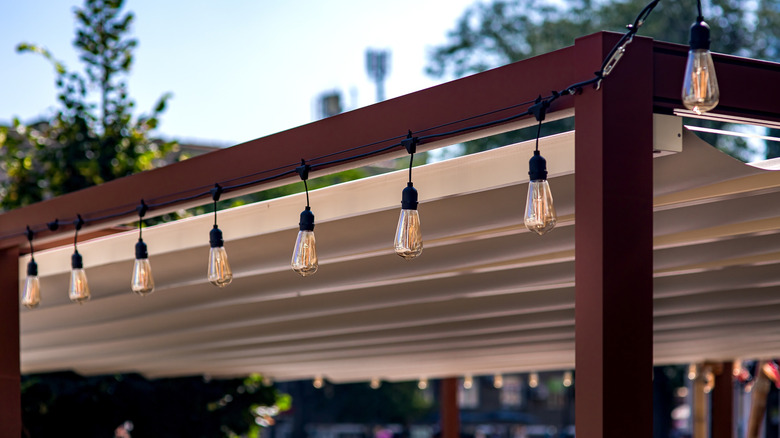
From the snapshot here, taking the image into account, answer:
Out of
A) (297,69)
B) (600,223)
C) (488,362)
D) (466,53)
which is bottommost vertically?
(488,362)

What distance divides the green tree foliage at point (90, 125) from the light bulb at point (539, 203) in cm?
731

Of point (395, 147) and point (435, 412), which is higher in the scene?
point (395, 147)

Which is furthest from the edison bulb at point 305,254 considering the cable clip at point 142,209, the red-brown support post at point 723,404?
the red-brown support post at point 723,404

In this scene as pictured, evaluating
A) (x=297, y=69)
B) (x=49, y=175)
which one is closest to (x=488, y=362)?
(x=49, y=175)

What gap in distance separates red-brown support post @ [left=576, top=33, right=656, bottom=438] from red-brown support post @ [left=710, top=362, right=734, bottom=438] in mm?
8151

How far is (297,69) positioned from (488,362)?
42651 millimetres

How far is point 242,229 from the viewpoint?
4934 mm

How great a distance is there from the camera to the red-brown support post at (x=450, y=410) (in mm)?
11289

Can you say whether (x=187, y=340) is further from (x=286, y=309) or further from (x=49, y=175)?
(x=49, y=175)

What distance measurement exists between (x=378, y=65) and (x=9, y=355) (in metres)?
36.8

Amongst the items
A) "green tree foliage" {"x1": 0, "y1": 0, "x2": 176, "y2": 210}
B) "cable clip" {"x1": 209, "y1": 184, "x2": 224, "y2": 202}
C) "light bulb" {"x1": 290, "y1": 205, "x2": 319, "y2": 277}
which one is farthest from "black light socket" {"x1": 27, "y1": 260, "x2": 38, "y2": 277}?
"green tree foliage" {"x1": 0, "y1": 0, "x2": 176, "y2": 210}

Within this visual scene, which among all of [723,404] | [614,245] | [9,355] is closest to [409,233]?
[614,245]

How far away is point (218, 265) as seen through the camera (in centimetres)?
401

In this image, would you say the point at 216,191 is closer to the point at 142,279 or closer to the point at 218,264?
the point at 218,264
